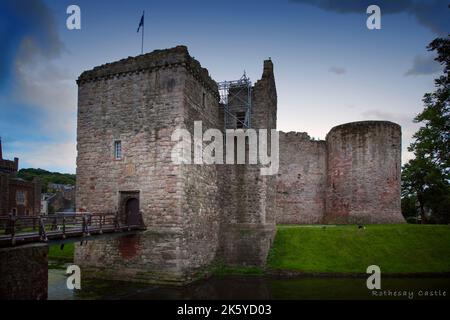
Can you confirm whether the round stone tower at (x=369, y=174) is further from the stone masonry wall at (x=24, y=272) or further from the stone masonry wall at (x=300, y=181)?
the stone masonry wall at (x=24, y=272)

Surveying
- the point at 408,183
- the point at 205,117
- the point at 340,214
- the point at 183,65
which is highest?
the point at 183,65

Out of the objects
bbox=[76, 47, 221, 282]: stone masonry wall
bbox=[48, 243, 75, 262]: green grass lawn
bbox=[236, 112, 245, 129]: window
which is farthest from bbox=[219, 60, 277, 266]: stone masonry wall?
bbox=[48, 243, 75, 262]: green grass lawn

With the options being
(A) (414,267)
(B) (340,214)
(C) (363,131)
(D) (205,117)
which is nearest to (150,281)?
(D) (205,117)

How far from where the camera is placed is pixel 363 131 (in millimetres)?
30078

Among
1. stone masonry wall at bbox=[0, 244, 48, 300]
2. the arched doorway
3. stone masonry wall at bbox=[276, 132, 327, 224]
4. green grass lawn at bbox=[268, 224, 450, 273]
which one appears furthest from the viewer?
stone masonry wall at bbox=[276, 132, 327, 224]

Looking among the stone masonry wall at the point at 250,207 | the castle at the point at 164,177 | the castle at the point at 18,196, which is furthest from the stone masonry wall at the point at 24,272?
the castle at the point at 18,196

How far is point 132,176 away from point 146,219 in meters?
2.42

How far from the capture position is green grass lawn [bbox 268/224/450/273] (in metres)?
21.0

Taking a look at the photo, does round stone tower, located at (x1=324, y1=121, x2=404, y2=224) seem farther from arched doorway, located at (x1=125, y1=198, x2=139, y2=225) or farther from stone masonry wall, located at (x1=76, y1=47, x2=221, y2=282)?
arched doorway, located at (x1=125, y1=198, x2=139, y2=225)

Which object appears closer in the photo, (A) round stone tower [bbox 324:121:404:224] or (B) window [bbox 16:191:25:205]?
(A) round stone tower [bbox 324:121:404:224]

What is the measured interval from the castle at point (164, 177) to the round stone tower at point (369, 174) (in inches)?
332

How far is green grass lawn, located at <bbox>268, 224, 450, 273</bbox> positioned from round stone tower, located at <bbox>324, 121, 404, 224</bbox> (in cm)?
418

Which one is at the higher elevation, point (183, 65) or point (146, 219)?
point (183, 65)

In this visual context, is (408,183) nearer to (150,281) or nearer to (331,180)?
(331,180)
